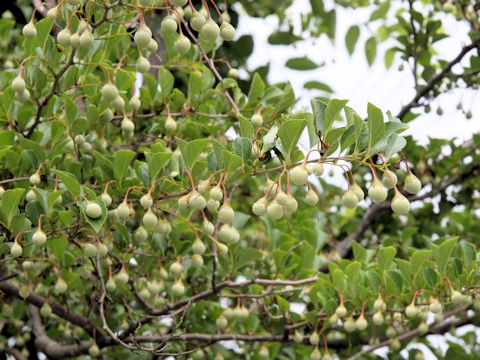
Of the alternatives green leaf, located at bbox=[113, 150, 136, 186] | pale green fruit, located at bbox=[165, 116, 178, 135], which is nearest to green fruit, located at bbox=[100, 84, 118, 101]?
green leaf, located at bbox=[113, 150, 136, 186]

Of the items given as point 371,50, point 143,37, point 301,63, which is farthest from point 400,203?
point 371,50

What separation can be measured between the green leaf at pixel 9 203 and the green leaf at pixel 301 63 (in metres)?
1.66

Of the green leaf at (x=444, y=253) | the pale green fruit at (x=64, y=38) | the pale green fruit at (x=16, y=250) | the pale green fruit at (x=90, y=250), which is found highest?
the pale green fruit at (x=64, y=38)

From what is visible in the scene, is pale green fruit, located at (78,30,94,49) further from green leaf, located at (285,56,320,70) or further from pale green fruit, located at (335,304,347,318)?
green leaf, located at (285,56,320,70)

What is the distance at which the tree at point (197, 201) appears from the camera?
160 cm

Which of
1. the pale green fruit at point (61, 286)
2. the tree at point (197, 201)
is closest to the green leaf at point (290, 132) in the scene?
the tree at point (197, 201)

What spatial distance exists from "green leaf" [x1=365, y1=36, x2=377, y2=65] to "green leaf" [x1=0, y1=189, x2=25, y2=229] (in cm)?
194

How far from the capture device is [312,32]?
3.52 meters

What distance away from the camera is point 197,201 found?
158cm

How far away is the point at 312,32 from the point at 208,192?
2.01 m

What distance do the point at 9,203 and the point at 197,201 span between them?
17.6 inches

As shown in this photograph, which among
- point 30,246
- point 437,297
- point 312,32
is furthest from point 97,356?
point 312,32

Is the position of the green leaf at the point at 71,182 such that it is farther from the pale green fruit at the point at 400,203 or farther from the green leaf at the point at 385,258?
the green leaf at the point at 385,258

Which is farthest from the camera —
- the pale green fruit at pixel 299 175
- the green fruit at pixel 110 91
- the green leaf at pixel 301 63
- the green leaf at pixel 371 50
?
the green leaf at pixel 371 50
